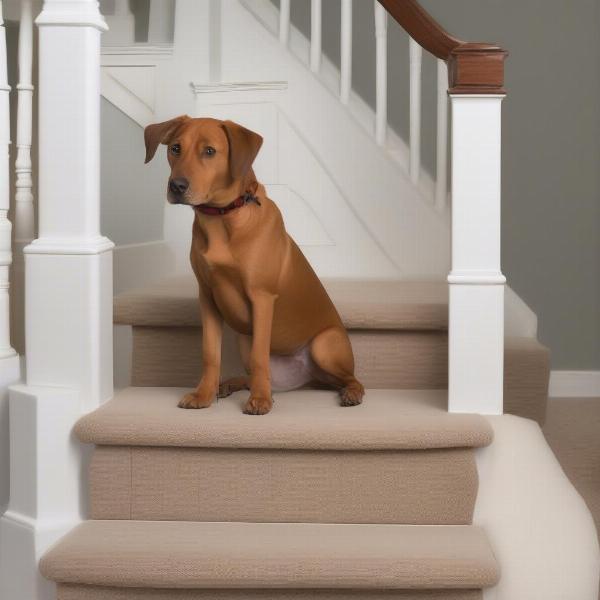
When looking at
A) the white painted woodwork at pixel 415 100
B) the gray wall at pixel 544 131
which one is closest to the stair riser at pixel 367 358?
the white painted woodwork at pixel 415 100

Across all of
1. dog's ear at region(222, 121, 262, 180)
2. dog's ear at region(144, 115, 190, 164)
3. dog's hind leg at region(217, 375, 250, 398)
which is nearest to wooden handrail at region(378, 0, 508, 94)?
dog's ear at region(222, 121, 262, 180)

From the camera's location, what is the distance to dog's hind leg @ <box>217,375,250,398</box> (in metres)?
2.24

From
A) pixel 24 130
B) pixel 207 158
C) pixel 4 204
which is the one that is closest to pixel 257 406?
pixel 207 158

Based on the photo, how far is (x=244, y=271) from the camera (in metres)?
2.08

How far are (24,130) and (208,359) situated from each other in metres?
0.75

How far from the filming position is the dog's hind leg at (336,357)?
7.27 ft

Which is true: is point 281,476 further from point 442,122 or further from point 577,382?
point 577,382

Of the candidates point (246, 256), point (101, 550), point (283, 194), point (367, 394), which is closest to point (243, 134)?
point (246, 256)

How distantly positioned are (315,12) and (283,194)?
545 mm

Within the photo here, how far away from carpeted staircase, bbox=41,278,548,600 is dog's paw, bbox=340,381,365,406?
3 centimetres

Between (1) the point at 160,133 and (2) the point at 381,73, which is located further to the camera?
(2) the point at 381,73

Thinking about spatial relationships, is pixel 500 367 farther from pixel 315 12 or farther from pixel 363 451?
pixel 315 12

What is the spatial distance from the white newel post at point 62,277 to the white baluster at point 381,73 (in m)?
1.16

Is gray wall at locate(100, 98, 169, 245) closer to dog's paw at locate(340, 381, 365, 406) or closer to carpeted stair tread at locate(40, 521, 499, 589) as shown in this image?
dog's paw at locate(340, 381, 365, 406)
